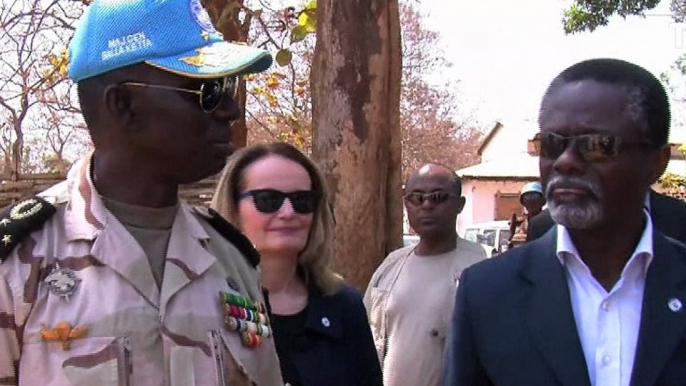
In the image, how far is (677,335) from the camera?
2473 millimetres

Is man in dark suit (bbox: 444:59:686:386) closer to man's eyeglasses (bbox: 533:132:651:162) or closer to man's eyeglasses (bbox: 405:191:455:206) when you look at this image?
man's eyeglasses (bbox: 533:132:651:162)

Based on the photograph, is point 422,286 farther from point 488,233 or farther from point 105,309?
point 488,233

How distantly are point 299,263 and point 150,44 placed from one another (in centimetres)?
173

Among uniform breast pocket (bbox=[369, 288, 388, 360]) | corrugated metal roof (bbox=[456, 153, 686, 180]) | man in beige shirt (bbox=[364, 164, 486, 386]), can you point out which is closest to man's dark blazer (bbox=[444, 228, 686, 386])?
man in beige shirt (bbox=[364, 164, 486, 386])

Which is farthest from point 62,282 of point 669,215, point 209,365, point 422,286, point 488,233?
point 488,233

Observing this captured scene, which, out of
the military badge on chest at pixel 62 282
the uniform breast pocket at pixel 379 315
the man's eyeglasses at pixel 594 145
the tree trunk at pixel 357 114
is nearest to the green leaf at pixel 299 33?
the tree trunk at pixel 357 114

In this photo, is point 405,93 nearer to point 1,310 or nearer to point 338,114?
point 338,114

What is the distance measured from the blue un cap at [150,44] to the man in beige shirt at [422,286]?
2869 mm

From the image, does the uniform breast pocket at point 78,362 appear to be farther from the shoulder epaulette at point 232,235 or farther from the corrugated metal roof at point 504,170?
the corrugated metal roof at point 504,170

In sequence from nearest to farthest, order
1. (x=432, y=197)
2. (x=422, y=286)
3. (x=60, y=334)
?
(x=60, y=334), (x=422, y=286), (x=432, y=197)

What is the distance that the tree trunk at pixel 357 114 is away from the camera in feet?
18.2

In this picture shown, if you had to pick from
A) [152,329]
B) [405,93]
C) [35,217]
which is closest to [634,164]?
[152,329]

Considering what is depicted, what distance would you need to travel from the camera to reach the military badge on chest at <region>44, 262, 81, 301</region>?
6.86ft

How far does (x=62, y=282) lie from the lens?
6.91ft
